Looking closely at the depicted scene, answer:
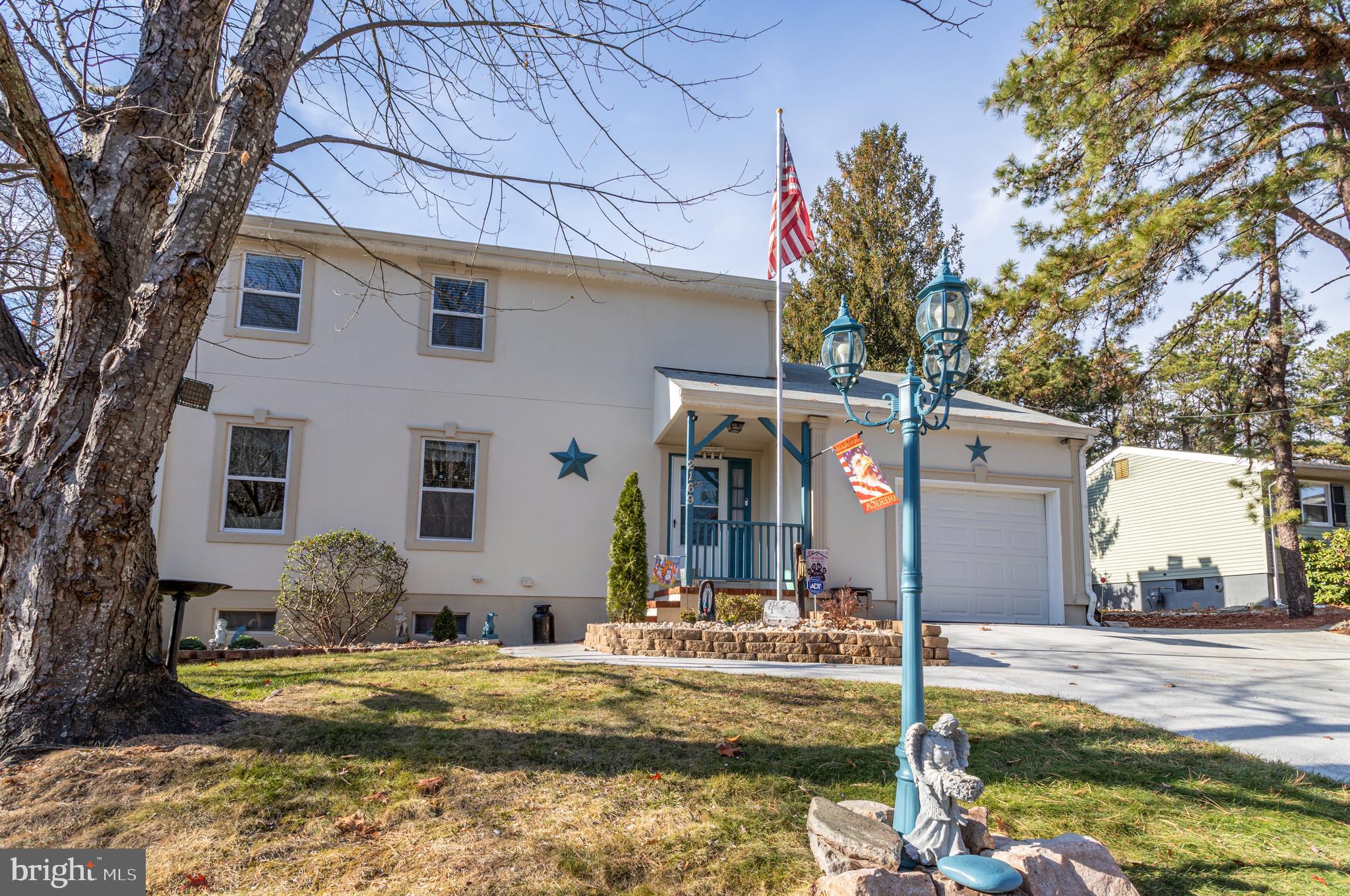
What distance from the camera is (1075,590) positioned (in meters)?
12.6

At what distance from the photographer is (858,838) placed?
345 centimetres

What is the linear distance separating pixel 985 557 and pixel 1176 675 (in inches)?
187

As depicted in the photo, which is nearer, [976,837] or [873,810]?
[976,837]

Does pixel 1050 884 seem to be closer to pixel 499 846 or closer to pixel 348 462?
pixel 499 846

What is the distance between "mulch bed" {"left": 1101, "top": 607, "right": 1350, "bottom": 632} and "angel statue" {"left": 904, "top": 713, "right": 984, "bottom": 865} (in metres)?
11.3

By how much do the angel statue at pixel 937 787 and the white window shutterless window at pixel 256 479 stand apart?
9.84m

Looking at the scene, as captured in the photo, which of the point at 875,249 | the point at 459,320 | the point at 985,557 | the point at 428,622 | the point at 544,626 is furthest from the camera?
the point at 875,249

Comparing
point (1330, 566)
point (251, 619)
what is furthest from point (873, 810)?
point (1330, 566)

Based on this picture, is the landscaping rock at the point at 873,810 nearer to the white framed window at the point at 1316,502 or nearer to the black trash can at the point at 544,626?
the black trash can at the point at 544,626

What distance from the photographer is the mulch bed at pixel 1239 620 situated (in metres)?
13.6

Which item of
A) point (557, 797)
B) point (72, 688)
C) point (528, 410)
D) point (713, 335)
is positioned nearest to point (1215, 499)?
point (713, 335)

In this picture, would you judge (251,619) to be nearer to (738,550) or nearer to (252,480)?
(252,480)

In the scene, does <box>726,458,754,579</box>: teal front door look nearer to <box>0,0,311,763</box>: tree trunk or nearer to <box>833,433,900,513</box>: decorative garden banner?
<box>833,433,900,513</box>: decorative garden banner

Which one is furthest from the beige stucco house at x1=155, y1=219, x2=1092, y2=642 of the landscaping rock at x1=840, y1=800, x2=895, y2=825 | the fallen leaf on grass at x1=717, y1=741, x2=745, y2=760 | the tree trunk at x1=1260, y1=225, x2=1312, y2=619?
the landscaping rock at x1=840, y1=800, x2=895, y2=825
